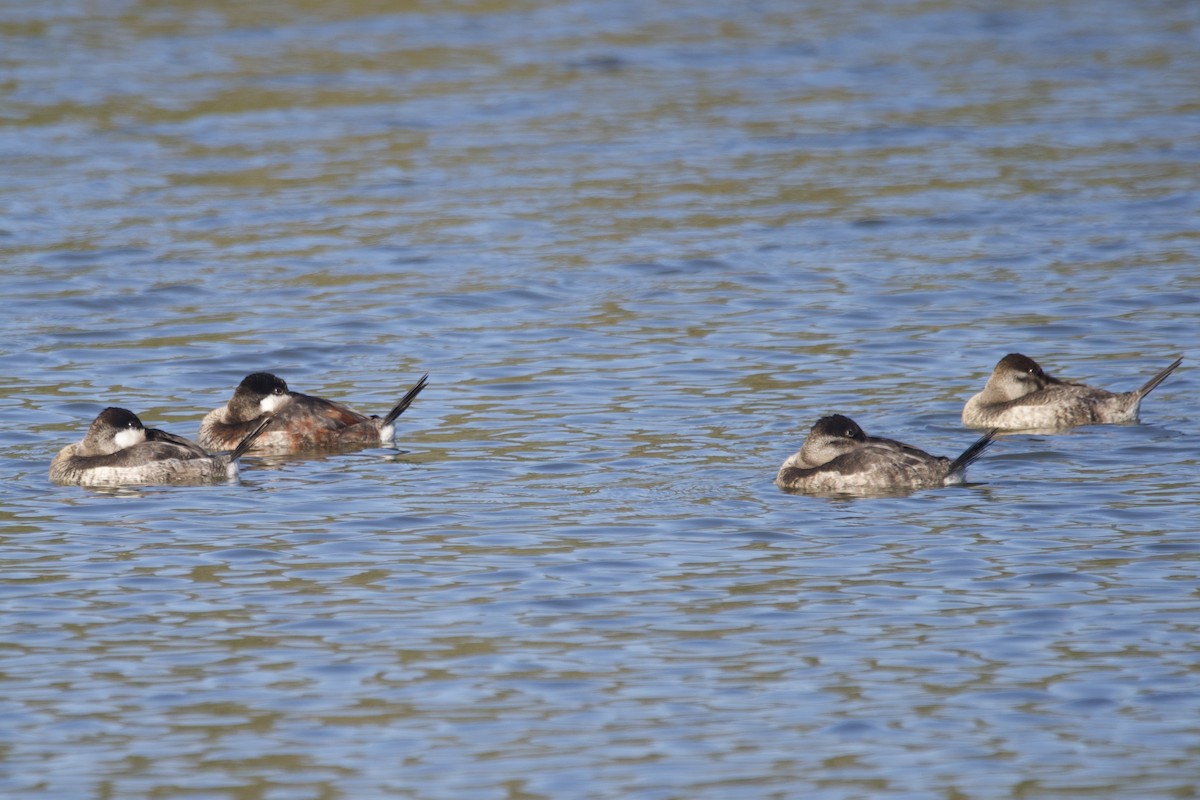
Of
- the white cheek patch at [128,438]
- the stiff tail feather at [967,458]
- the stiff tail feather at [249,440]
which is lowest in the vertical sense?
the stiff tail feather at [967,458]

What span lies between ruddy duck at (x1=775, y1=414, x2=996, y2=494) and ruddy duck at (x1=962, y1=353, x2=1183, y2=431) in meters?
1.40

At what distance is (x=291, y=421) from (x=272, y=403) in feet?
0.64

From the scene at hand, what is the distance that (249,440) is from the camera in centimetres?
1227

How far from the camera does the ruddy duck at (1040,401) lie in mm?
12664

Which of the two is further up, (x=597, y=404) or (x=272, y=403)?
(x=272, y=403)

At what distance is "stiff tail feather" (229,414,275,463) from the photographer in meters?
12.1

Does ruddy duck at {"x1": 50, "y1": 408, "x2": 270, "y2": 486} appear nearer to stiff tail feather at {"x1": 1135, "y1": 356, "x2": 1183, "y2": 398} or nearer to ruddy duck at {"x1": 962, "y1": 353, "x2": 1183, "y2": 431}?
ruddy duck at {"x1": 962, "y1": 353, "x2": 1183, "y2": 431}

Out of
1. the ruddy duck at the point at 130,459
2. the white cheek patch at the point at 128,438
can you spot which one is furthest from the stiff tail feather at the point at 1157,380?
the white cheek patch at the point at 128,438

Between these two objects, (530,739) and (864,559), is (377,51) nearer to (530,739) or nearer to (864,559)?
(864,559)

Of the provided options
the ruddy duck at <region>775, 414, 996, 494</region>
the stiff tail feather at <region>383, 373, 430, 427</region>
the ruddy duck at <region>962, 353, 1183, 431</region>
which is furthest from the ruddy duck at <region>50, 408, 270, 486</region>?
the ruddy duck at <region>962, 353, 1183, 431</region>

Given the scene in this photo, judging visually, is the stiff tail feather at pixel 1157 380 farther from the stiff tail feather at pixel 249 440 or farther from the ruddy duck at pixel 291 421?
the stiff tail feather at pixel 249 440

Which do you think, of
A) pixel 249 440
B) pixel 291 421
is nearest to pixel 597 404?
pixel 291 421

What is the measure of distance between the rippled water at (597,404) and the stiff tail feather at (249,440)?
0.46 metres

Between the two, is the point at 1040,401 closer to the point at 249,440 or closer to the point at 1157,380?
the point at 1157,380
